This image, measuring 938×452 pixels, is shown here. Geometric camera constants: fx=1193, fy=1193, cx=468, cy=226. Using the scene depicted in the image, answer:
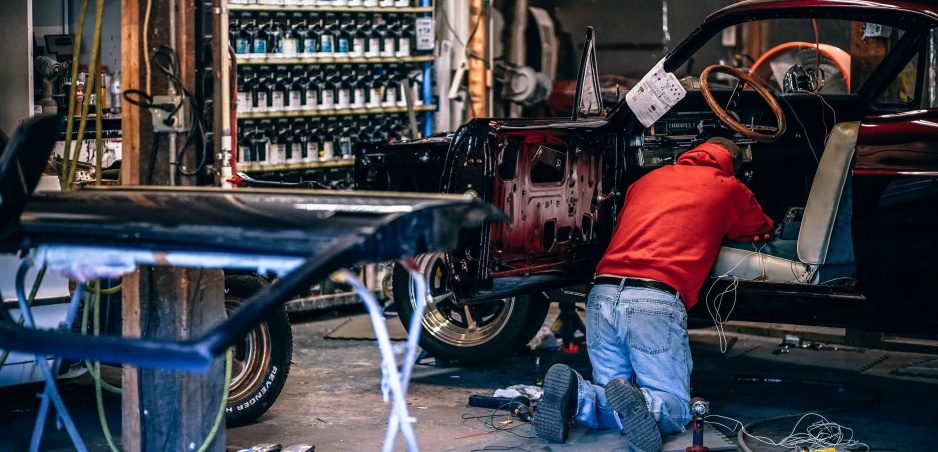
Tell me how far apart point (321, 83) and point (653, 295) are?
4604 millimetres

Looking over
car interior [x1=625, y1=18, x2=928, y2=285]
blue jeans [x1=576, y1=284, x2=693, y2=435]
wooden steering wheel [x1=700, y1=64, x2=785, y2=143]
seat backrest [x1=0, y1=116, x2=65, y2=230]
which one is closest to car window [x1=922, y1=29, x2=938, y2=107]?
car interior [x1=625, y1=18, x2=928, y2=285]

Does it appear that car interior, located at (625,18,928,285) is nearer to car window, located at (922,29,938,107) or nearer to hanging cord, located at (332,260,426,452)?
car window, located at (922,29,938,107)

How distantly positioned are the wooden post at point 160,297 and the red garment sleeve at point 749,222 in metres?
2.69

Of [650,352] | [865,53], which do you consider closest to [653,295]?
[650,352]

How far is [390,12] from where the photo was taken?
9.77 metres

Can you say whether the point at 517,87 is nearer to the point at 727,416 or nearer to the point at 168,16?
the point at 727,416

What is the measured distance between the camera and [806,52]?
9180mm

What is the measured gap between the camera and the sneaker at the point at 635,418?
5344 mm

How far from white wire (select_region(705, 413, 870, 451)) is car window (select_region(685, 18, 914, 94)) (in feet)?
6.80

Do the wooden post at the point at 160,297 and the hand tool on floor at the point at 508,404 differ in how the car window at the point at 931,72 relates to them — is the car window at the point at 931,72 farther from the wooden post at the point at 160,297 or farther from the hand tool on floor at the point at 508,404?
the wooden post at the point at 160,297

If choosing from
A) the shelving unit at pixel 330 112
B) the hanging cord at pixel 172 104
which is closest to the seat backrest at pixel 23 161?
the hanging cord at pixel 172 104

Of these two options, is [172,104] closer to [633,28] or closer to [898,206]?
[898,206]

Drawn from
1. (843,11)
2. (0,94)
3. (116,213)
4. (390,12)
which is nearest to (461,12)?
(390,12)

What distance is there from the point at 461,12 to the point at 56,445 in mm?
5822
